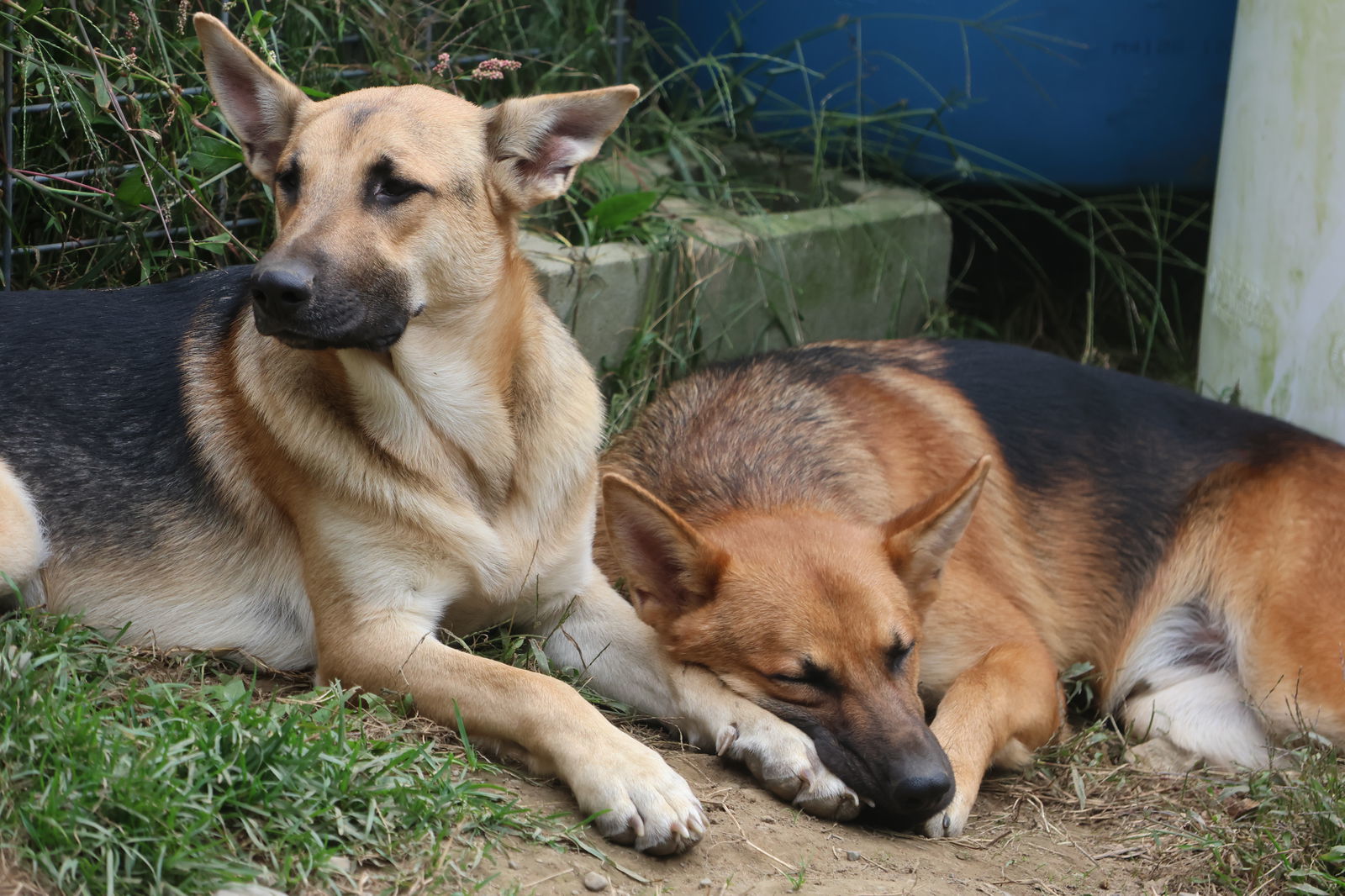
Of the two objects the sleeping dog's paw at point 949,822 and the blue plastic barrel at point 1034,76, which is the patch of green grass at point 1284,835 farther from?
the blue plastic barrel at point 1034,76

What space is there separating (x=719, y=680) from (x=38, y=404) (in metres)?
2.02

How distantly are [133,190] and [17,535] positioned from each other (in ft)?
4.51

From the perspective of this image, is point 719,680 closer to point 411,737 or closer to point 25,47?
point 411,737

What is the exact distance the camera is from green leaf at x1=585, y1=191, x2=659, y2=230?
5.38 meters

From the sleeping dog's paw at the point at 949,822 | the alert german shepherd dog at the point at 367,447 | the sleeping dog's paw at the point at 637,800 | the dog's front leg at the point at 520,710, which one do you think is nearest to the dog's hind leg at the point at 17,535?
the alert german shepherd dog at the point at 367,447

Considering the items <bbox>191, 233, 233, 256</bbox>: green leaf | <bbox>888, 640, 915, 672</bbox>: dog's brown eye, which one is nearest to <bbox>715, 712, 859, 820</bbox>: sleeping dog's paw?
<bbox>888, 640, 915, 672</bbox>: dog's brown eye

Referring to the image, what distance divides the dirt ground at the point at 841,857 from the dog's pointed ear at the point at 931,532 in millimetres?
657

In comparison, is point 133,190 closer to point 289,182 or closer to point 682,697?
point 289,182

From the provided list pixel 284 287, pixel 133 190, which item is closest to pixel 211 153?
pixel 133 190

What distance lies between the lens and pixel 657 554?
3.69m

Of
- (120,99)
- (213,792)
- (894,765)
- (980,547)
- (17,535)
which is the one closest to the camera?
(213,792)

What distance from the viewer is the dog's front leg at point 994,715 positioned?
368 cm

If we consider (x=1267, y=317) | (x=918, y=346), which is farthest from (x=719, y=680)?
(x=1267, y=317)

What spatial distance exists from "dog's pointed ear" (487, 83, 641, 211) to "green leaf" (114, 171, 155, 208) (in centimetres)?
145
